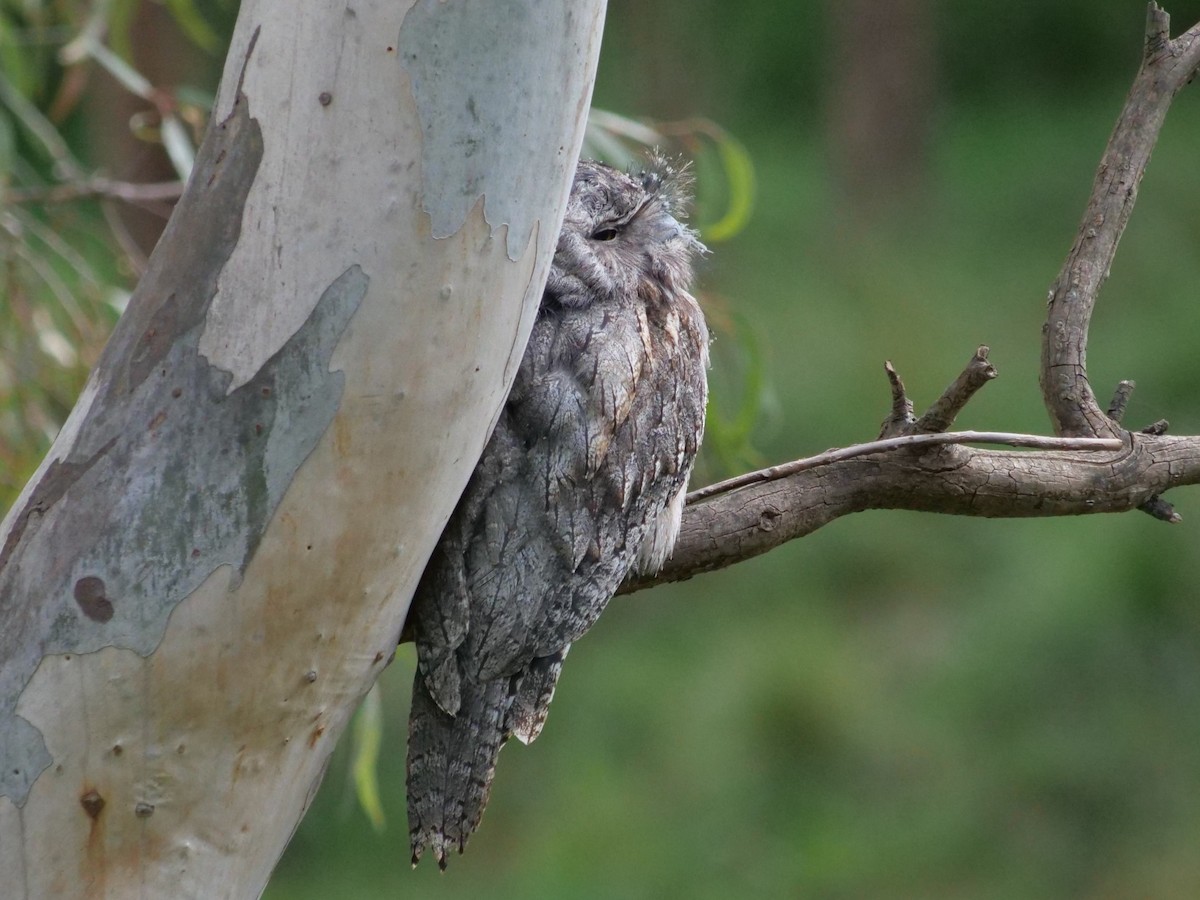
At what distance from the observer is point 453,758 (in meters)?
1.53

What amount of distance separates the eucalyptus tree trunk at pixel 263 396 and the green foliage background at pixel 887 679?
8.40 ft

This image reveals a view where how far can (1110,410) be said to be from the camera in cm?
182

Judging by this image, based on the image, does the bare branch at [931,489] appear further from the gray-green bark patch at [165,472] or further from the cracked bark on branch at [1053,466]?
the gray-green bark patch at [165,472]

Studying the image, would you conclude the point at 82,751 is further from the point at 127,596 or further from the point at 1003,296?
the point at 1003,296

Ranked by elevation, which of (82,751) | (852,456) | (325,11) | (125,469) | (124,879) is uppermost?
(325,11)

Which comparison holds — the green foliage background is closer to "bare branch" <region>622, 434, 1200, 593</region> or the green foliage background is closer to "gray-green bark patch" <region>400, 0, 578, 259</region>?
"bare branch" <region>622, 434, 1200, 593</region>

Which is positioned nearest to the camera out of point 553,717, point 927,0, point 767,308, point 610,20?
point 553,717

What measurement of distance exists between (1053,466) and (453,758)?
89 cm

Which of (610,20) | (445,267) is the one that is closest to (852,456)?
(445,267)

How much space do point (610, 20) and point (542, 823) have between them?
526 cm

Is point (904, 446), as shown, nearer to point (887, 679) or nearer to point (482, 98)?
point (482, 98)

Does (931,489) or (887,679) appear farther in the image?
(887,679)

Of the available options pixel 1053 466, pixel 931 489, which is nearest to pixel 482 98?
pixel 931 489

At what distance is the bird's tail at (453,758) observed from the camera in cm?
152
